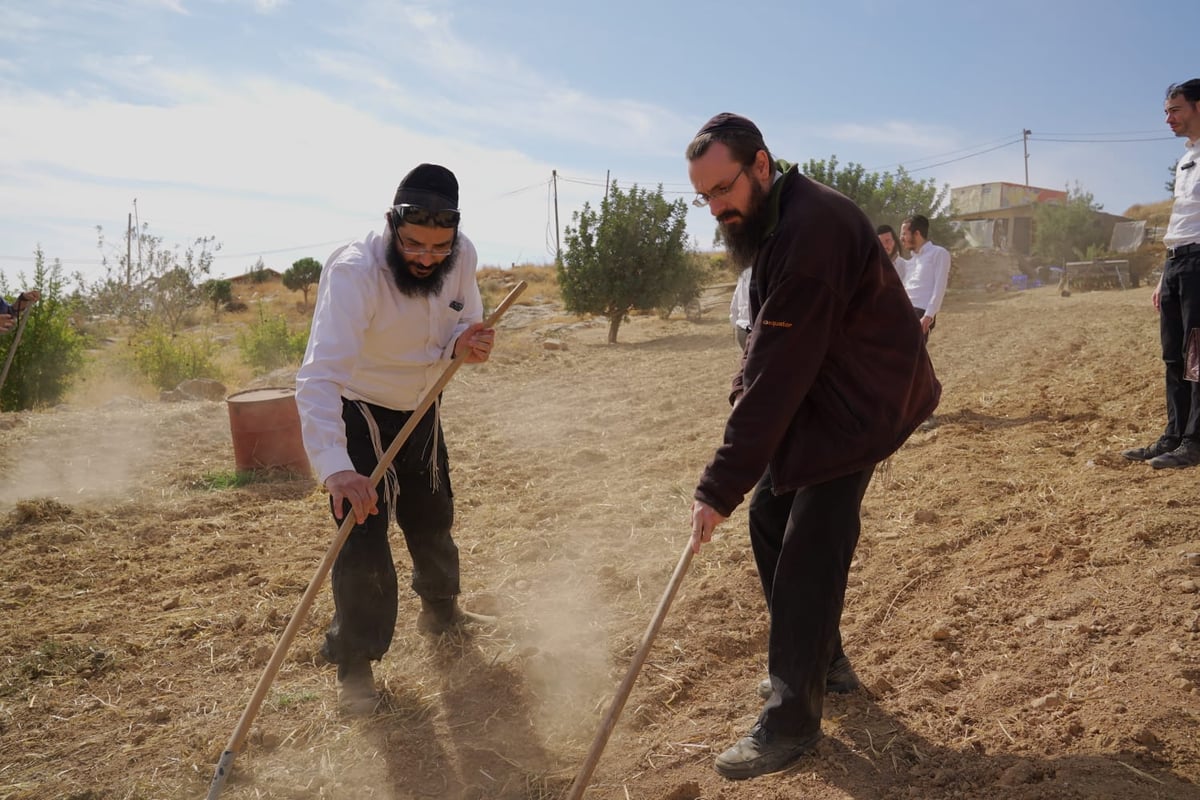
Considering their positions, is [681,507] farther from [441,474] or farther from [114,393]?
[114,393]

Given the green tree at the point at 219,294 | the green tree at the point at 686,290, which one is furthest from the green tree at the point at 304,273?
the green tree at the point at 686,290

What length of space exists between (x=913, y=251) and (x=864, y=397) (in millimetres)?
5019

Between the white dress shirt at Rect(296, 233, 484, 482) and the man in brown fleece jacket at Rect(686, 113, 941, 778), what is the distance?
125 centimetres

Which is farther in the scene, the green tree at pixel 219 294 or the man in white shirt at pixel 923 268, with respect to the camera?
the green tree at pixel 219 294

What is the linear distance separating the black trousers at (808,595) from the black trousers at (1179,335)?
332 centimetres

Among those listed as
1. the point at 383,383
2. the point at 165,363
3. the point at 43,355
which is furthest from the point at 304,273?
the point at 383,383

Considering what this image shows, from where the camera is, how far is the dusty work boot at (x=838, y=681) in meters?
3.13

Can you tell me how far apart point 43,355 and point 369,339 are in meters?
10.9

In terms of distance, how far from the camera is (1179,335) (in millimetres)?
4926

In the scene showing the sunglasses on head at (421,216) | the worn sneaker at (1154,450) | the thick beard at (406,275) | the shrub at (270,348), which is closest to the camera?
the sunglasses on head at (421,216)

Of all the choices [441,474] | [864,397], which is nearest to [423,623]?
[441,474]

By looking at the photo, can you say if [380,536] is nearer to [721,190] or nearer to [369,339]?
[369,339]

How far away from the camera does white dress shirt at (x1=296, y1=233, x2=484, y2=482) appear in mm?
2963

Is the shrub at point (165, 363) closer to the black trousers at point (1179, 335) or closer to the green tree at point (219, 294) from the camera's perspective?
the black trousers at point (1179, 335)
